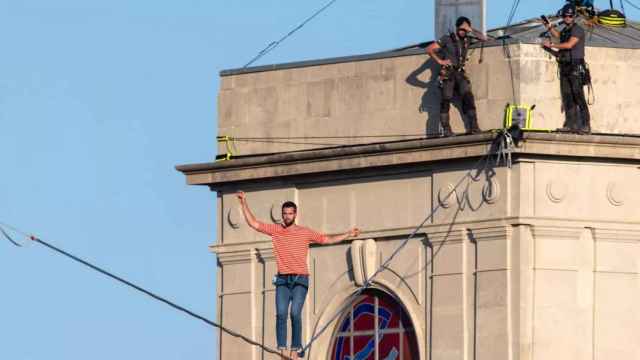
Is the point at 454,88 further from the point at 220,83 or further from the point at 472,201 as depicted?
the point at 220,83

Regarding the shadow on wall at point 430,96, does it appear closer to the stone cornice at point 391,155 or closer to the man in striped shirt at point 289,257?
the stone cornice at point 391,155

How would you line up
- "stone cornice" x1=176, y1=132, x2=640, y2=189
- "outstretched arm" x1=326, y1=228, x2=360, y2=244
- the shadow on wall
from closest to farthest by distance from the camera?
"outstretched arm" x1=326, y1=228, x2=360, y2=244 < "stone cornice" x1=176, y1=132, x2=640, y2=189 < the shadow on wall

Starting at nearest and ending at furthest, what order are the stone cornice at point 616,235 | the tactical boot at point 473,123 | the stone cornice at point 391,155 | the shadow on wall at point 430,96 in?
the stone cornice at point 391,155 → the stone cornice at point 616,235 → the tactical boot at point 473,123 → the shadow on wall at point 430,96

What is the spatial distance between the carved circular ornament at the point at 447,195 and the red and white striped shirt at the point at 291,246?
169 inches

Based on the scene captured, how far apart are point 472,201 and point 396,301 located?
2.56 meters

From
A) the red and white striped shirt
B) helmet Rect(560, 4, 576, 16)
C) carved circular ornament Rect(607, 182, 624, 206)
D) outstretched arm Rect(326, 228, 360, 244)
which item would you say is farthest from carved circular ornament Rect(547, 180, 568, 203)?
the red and white striped shirt

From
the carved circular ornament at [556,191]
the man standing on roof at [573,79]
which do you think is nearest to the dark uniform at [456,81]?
the man standing on roof at [573,79]

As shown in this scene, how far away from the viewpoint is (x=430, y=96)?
64.7 meters

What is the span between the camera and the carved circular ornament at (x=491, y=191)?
63344 millimetres

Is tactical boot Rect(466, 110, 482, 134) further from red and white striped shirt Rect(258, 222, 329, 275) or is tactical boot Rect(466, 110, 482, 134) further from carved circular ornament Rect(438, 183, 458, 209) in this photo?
red and white striped shirt Rect(258, 222, 329, 275)

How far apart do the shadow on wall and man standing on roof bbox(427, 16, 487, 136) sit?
44 cm

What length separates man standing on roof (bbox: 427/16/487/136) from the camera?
63.7 meters

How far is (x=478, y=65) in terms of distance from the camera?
63.9 meters

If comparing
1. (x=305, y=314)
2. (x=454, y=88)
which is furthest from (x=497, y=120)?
(x=305, y=314)
